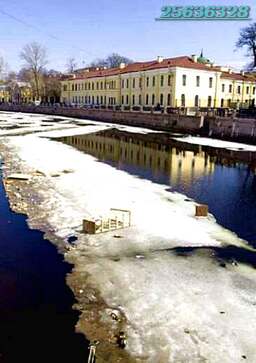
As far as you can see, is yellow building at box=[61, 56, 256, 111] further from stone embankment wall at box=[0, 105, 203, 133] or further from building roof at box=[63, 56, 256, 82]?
stone embankment wall at box=[0, 105, 203, 133]

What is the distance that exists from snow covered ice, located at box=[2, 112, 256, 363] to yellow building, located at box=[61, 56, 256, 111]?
50483 millimetres

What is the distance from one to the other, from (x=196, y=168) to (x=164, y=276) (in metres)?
18.2

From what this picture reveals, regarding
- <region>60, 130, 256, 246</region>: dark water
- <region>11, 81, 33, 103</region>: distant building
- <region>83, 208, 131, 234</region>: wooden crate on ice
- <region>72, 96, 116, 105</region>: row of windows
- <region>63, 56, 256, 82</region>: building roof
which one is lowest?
<region>60, 130, 256, 246</region>: dark water

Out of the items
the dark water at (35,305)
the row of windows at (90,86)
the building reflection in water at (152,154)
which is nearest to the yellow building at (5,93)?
the row of windows at (90,86)

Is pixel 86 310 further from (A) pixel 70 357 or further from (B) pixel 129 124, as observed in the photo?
(B) pixel 129 124

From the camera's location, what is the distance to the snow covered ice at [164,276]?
24.3 ft

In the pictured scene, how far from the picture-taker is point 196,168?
90.7ft

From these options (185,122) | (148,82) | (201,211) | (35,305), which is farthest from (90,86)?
(35,305)

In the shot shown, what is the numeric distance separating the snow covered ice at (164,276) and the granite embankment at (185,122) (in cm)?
2785

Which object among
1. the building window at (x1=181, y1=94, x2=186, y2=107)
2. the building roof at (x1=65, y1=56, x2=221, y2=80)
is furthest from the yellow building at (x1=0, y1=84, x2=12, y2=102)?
the building window at (x1=181, y1=94, x2=186, y2=107)

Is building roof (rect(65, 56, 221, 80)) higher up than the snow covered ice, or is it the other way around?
building roof (rect(65, 56, 221, 80))

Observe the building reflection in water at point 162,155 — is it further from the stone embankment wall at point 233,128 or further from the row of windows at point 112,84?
the row of windows at point 112,84

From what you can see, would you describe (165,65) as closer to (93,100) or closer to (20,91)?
(93,100)

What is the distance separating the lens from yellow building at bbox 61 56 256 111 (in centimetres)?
6700
